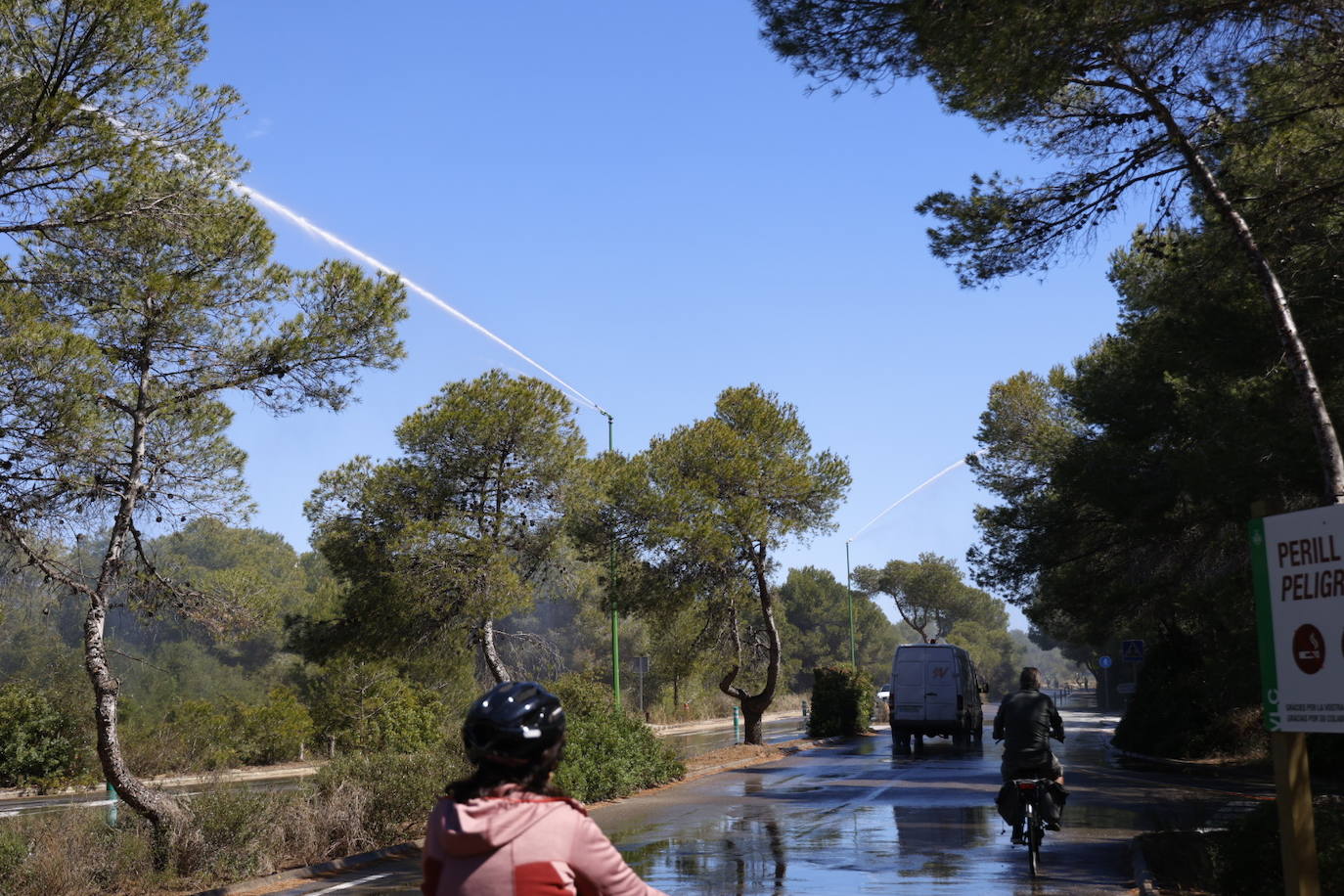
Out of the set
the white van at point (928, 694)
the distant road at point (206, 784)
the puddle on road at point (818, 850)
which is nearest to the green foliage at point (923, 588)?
the distant road at point (206, 784)

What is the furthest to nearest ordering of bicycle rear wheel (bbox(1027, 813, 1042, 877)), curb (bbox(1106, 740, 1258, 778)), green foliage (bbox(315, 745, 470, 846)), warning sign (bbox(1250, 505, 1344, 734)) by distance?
curb (bbox(1106, 740, 1258, 778)) < green foliage (bbox(315, 745, 470, 846)) < bicycle rear wheel (bbox(1027, 813, 1042, 877)) < warning sign (bbox(1250, 505, 1344, 734))

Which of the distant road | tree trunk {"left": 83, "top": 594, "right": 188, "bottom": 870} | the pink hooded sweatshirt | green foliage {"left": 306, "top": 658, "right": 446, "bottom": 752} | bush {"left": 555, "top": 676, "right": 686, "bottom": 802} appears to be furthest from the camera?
green foliage {"left": 306, "top": 658, "right": 446, "bottom": 752}

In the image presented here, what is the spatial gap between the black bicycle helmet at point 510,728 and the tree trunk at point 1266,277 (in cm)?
1016

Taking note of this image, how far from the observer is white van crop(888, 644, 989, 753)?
34.1m

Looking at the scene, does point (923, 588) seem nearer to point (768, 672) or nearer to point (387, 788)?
point (768, 672)

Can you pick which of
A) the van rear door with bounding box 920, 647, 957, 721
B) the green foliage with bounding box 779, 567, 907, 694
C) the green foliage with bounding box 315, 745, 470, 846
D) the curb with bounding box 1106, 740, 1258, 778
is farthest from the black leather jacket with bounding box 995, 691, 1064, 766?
the green foliage with bounding box 779, 567, 907, 694

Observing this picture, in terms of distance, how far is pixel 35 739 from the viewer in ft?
93.5

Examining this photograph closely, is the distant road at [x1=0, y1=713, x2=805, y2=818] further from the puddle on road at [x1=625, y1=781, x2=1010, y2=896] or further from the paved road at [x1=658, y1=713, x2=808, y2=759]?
the puddle on road at [x1=625, y1=781, x2=1010, y2=896]

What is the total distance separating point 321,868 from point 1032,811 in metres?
7.23

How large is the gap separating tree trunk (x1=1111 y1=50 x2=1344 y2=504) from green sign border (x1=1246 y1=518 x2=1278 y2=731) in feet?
17.4

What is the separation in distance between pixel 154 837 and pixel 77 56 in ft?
24.4

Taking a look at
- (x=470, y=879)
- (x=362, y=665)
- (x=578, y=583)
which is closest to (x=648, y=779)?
(x=578, y=583)

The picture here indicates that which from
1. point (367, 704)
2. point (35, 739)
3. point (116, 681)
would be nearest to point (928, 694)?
point (367, 704)

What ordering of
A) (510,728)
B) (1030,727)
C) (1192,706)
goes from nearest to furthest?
(510,728), (1030,727), (1192,706)
